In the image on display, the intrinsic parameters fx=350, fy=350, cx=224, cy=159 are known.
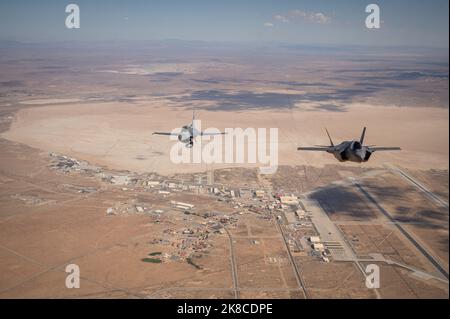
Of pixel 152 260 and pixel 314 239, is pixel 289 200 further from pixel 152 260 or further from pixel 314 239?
pixel 152 260

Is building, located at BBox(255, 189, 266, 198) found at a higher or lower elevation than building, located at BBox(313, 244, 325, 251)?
higher

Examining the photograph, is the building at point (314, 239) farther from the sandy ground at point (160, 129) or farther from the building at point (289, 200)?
the sandy ground at point (160, 129)

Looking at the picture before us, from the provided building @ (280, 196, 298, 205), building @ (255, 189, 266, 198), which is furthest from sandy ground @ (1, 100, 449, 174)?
building @ (255, 189, 266, 198)

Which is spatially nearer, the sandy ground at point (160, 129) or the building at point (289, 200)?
the building at point (289, 200)

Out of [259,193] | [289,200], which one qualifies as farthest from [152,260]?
[289,200]

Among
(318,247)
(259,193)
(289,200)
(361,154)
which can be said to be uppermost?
(361,154)

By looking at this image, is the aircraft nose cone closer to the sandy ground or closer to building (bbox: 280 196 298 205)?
the sandy ground

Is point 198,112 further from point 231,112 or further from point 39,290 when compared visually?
point 39,290

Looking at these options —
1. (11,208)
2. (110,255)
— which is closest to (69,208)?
(11,208)

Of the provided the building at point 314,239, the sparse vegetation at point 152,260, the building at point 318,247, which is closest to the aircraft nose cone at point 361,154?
the building at point 318,247

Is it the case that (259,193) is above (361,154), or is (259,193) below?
below
